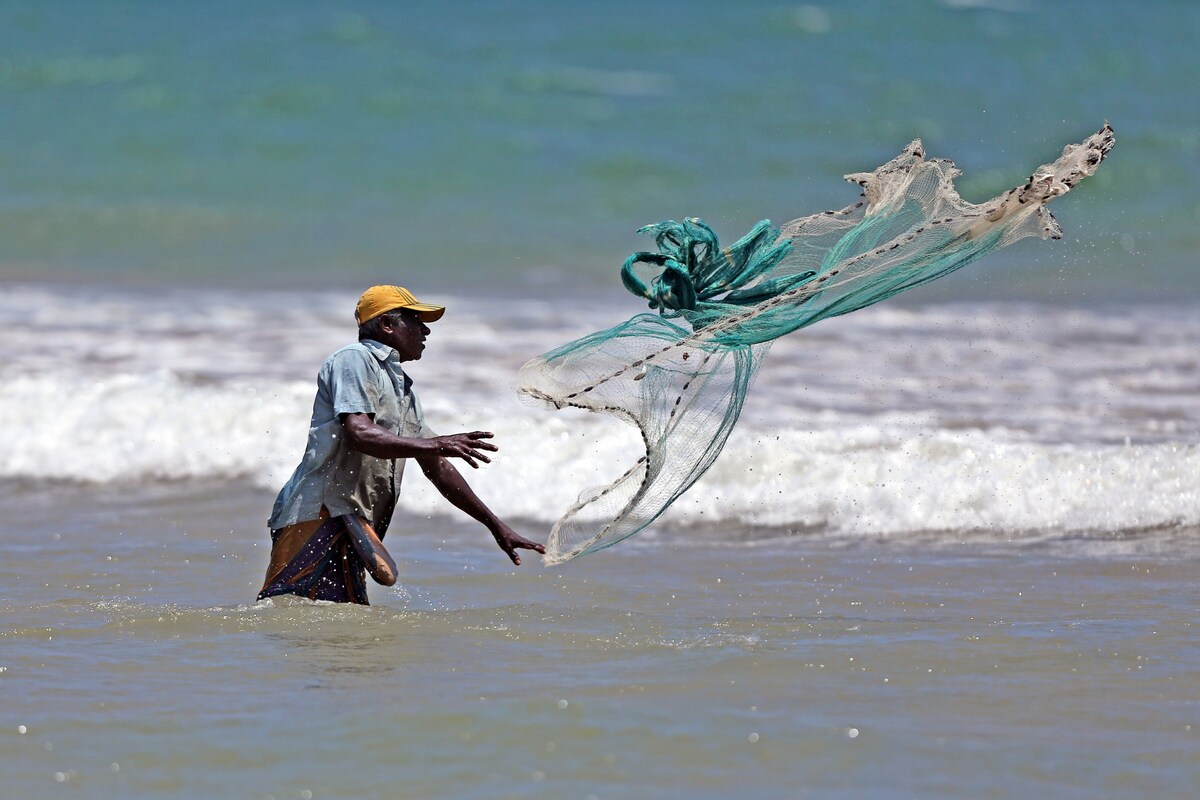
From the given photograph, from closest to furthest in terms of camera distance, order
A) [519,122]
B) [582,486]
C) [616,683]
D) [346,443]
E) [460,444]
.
→ [616,683] → [460,444] → [346,443] → [582,486] → [519,122]

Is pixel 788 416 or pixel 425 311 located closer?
pixel 425 311

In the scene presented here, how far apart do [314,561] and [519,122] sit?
21.7 m

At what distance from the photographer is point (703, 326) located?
5016 millimetres

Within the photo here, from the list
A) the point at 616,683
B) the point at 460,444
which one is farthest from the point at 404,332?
the point at 616,683

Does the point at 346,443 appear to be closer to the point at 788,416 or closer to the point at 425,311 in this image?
the point at 425,311

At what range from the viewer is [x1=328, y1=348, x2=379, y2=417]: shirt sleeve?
486 cm

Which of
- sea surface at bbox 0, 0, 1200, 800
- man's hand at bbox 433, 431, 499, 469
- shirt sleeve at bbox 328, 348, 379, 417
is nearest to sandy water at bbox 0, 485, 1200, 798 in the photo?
sea surface at bbox 0, 0, 1200, 800

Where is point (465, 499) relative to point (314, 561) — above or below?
above

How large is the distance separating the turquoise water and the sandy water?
13.9m

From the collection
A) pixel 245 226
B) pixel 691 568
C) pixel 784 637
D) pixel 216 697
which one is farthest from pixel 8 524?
pixel 245 226

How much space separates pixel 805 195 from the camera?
80.6 ft

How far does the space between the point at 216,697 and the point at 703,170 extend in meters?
20.7

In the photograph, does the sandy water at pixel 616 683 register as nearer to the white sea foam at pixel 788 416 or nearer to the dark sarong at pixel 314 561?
the dark sarong at pixel 314 561

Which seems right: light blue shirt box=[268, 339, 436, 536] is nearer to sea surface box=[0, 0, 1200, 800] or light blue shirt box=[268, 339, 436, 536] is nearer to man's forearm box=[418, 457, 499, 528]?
man's forearm box=[418, 457, 499, 528]
